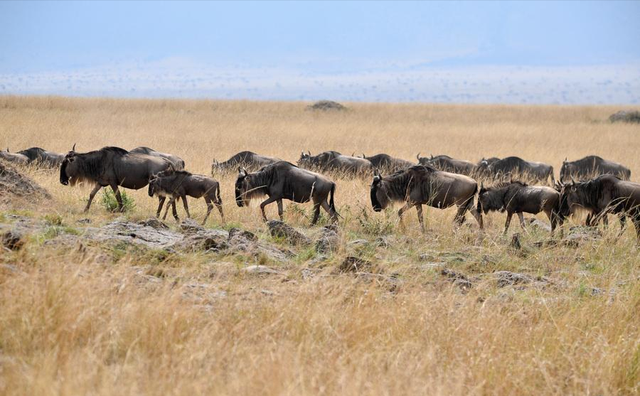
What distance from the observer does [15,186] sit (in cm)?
1060

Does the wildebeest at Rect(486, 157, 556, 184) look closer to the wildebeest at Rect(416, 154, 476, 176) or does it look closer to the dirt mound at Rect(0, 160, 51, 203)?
the wildebeest at Rect(416, 154, 476, 176)

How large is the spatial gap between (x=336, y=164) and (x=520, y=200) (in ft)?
23.5

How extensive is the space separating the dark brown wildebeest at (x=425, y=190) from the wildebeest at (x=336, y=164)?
6.02 m

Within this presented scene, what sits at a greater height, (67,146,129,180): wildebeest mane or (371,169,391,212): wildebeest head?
(67,146,129,180): wildebeest mane

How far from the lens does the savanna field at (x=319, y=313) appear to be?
16.0 ft

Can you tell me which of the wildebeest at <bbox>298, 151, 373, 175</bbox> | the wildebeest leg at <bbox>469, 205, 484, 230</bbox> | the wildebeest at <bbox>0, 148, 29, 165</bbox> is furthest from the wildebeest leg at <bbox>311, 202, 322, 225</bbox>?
the wildebeest at <bbox>0, 148, 29, 165</bbox>

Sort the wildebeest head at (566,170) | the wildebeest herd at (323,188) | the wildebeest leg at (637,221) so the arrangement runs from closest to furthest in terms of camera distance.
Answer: the wildebeest leg at (637,221) < the wildebeest herd at (323,188) < the wildebeest head at (566,170)

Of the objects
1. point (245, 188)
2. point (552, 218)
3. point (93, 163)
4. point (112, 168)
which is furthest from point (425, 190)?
point (93, 163)

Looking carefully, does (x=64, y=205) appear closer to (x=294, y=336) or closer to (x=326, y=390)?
(x=294, y=336)

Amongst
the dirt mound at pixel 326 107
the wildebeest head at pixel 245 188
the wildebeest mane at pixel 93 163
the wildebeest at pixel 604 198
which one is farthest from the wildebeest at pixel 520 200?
the dirt mound at pixel 326 107

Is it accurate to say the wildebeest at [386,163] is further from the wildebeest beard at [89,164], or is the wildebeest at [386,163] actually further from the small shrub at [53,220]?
the small shrub at [53,220]

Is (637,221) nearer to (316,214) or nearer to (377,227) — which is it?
(377,227)

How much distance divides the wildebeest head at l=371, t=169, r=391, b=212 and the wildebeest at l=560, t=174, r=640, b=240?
93.4 inches

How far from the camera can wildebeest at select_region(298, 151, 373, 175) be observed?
18.1 m
